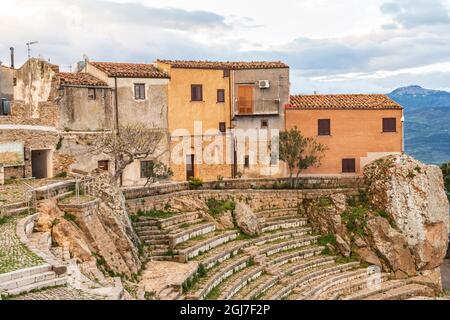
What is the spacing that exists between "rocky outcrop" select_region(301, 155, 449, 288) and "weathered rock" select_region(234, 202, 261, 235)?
4.76 m

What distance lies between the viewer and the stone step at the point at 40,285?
11867 mm

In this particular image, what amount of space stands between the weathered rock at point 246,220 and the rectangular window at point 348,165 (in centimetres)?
983

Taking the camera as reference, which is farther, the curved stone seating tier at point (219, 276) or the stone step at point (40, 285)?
the curved stone seating tier at point (219, 276)

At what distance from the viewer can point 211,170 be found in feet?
118

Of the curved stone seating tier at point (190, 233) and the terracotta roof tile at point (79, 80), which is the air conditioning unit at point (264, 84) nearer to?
the terracotta roof tile at point (79, 80)

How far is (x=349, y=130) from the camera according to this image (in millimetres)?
36281

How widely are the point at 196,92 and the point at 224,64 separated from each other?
2779mm

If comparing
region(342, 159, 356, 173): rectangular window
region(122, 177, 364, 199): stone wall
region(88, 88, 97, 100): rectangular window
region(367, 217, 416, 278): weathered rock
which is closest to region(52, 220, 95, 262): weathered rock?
region(122, 177, 364, 199): stone wall

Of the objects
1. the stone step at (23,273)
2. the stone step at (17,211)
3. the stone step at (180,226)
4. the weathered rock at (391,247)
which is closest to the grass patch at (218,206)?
the stone step at (180,226)

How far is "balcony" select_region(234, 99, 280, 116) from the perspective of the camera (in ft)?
118

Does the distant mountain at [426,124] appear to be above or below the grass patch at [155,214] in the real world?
above

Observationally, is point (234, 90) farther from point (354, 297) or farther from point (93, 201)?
point (93, 201)

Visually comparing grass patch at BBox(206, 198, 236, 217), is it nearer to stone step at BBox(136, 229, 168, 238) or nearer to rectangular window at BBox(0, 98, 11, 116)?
stone step at BBox(136, 229, 168, 238)

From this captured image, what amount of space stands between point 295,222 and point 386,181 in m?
5.88
